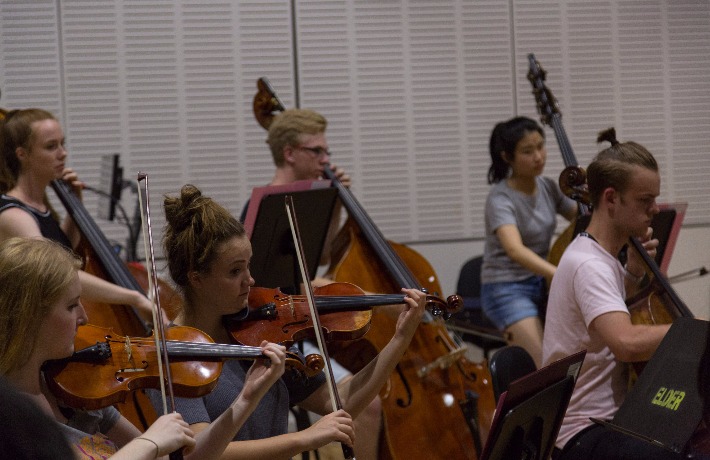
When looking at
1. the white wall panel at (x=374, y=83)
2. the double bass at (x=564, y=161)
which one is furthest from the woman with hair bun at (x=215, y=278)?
the white wall panel at (x=374, y=83)

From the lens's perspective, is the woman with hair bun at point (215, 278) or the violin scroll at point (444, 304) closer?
the woman with hair bun at point (215, 278)

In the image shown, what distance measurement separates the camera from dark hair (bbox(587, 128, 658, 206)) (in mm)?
2572

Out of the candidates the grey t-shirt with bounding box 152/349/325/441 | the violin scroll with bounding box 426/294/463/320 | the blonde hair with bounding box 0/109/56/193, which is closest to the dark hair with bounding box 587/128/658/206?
the violin scroll with bounding box 426/294/463/320

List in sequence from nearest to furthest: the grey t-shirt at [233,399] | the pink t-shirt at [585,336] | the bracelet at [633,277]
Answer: the grey t-shirt at [233,399]
the pink t-shirt at [585,336]
the bracelet at [633,277]

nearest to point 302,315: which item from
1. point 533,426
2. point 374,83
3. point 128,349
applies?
point 128,349

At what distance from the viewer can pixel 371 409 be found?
2961 millimetres

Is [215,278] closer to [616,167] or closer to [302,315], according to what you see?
[302,315]

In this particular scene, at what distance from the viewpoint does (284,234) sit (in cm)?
289

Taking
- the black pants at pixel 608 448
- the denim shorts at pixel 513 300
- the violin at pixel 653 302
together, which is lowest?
the black pants at pixel 608 448

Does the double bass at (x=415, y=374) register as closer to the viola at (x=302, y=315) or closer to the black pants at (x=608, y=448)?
the black pants at (x=608, y=448)

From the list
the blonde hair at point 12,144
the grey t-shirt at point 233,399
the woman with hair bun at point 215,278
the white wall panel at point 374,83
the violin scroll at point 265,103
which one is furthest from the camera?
the white wall panel at point 374,83

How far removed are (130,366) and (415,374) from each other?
4.23 ft

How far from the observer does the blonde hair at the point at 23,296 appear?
1.64 meters

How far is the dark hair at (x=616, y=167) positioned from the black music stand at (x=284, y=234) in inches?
33.0
